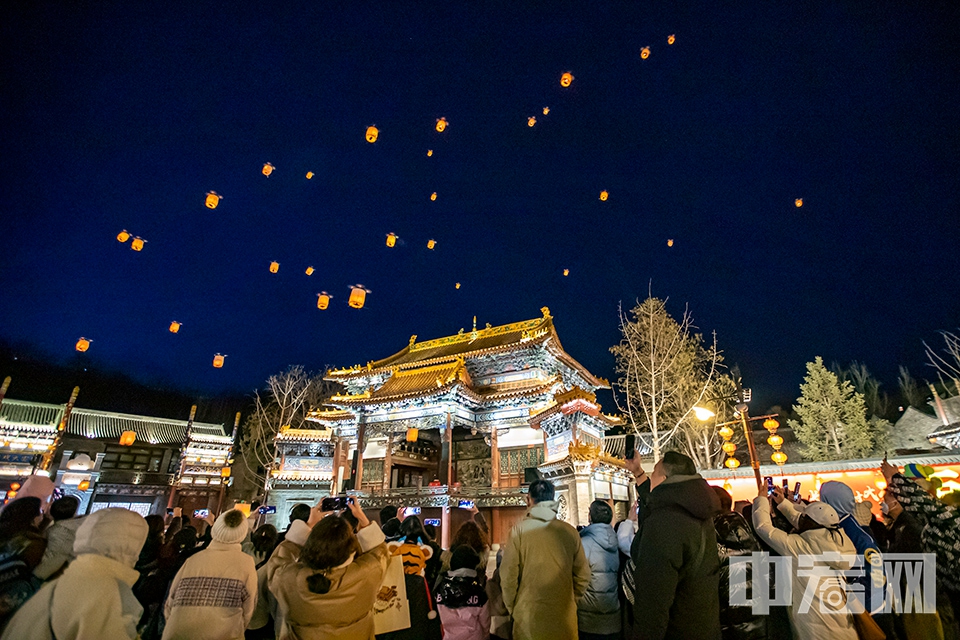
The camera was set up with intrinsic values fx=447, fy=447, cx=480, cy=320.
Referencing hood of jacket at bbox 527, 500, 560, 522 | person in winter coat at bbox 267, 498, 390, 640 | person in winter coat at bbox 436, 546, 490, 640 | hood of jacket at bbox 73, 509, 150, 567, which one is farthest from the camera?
person in winter coat at bbox 436, 546, 490, 640

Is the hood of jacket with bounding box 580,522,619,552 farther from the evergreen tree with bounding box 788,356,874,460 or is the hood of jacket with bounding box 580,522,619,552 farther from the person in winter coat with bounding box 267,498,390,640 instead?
the evergreen tree with bounding box 788,356,874,460

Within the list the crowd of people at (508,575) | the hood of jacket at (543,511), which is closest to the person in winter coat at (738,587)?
the crowd of people at (508,575)

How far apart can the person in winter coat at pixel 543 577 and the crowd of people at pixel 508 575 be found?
0.04 feet

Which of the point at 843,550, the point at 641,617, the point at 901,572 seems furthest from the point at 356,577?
the point at 901,572

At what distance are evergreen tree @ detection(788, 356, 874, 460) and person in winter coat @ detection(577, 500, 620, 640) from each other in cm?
3059

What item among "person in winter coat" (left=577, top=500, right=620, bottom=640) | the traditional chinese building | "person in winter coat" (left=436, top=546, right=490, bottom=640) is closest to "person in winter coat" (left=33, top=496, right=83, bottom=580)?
"person in winter coat" (left=436, top=546, right=490, bottom=640)

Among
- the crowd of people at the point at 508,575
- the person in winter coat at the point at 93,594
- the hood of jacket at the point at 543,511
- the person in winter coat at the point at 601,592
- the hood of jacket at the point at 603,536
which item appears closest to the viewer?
the person in winter coat at the point at 93,594

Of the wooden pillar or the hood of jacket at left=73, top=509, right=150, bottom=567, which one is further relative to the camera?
the wooden pillar

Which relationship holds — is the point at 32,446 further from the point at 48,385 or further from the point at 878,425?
the point at 878,425

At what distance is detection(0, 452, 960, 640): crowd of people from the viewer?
274cm

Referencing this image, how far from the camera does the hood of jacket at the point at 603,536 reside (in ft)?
13.9

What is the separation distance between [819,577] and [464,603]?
289 cm

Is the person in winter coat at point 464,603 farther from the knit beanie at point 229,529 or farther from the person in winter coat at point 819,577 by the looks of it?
the person in winter coat at point 819,577

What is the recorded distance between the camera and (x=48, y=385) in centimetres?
3619
